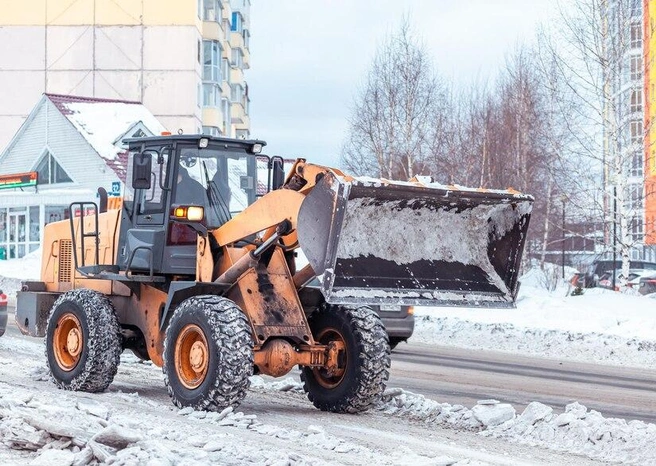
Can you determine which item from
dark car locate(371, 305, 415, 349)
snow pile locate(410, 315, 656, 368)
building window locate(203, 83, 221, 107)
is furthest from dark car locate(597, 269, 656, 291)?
building window locate(203, 83, 221, 107)

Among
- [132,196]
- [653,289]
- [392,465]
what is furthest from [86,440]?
[653,289]

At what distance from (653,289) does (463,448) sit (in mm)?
31623

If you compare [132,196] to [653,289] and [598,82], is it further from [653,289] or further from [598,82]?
[653,289]

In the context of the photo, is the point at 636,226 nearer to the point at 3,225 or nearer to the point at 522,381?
the point at 522,381

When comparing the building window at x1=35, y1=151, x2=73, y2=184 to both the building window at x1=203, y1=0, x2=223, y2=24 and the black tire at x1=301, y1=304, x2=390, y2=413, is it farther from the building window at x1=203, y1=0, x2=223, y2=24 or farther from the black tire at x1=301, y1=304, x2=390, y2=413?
the black tire at x1=301, y1=304, x2=390, y2=413

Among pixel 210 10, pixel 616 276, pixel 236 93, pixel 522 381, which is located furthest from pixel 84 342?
pixel 236 93

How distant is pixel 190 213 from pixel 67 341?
234 cm

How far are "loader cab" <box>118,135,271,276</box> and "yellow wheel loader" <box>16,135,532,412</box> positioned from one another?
0.01m

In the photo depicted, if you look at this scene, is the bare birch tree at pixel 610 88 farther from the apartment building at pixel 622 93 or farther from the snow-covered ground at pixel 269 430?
the snow-covered ground at pixel 269 430

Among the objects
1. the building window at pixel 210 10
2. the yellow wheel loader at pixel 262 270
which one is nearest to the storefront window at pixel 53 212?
the building window at pixel 210 10

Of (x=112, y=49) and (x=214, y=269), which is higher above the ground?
(x=112, y=49)

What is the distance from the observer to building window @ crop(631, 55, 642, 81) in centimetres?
3381

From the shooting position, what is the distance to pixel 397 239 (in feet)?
36.1

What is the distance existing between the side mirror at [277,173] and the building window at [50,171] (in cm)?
4095
